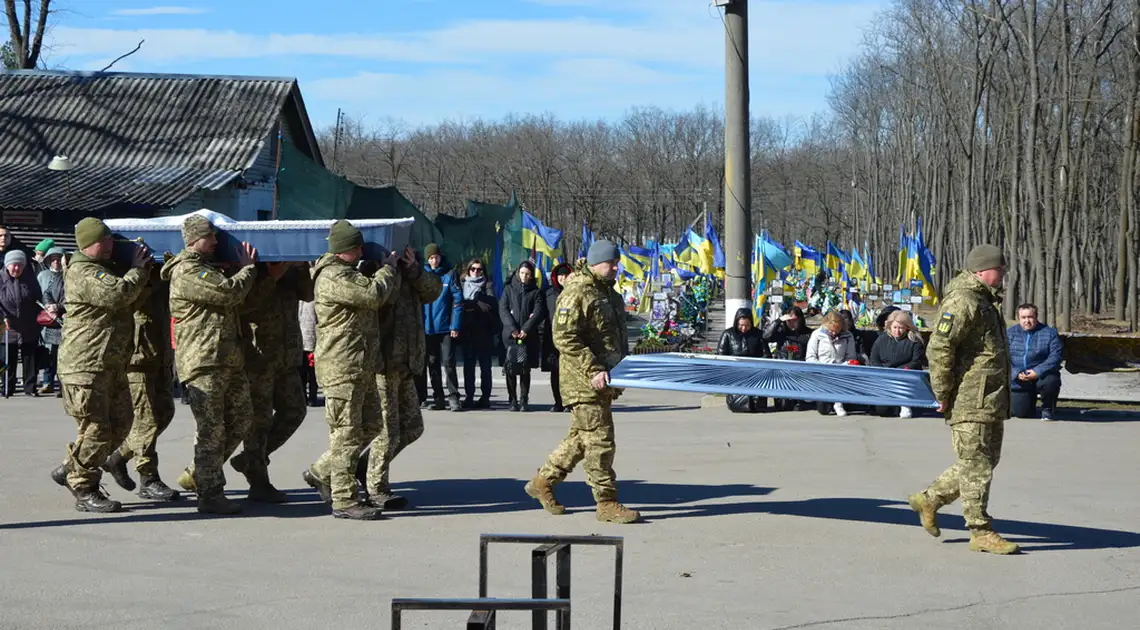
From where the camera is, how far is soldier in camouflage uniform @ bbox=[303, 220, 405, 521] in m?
8.67

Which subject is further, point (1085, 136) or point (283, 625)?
point (1085, 136)

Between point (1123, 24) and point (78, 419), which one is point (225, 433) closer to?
point (78, 419)

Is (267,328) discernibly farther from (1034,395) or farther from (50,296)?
(1034,395)

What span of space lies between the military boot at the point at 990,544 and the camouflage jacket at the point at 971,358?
2.19 feet

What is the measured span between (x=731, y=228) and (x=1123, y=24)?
17.7m

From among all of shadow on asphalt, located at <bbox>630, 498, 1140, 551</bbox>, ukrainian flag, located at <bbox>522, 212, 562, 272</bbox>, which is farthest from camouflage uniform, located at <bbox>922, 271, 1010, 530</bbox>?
ukrainian flag, located at <bbox>522, 212, 562, 272</bbox>

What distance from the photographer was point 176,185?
87.2ft

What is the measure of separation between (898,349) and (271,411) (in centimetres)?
874

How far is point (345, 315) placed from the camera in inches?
344

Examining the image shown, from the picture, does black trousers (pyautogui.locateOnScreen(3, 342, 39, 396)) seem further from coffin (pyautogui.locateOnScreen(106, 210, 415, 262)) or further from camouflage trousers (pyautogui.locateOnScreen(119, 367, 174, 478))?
coffin (pyautogui.locateOnScreen(106, 210, 415, 262))

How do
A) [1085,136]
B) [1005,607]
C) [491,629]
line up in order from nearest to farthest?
[491,629]
[1005,607]
[1085,136]

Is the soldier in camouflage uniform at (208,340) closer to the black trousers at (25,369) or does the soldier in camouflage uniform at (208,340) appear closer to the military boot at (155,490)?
the military boot at (155,490)

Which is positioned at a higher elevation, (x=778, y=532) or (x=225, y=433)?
(x=225, y=433)

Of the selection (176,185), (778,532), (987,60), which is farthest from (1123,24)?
(778,532)
